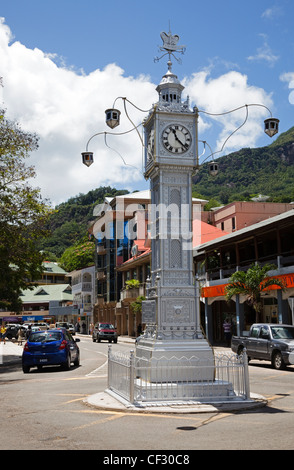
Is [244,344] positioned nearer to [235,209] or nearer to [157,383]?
[157,383]

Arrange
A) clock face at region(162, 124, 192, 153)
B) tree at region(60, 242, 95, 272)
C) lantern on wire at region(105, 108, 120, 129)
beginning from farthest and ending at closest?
tree at region(60, 242, 95, 272), lantern on wire at region(105, 108, 120, 129), clock face at region(162, 124, 192, 153)

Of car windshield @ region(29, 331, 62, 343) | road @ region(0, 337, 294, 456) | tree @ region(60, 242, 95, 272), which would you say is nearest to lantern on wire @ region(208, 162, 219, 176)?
road @ region(0, 337, 294, 456)

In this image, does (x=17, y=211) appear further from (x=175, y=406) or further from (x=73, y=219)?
(x=73, y=219)

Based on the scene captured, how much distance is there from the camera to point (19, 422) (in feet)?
29.3

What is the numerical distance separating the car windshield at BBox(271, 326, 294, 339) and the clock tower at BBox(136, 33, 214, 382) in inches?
396

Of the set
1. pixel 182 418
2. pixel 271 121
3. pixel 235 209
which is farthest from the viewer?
pixel 235 209

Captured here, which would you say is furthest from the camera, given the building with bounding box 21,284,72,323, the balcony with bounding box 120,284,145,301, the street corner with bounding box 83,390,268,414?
the building with bounding box 21,284,72,323

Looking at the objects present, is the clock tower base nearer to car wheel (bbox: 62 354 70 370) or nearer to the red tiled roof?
car wheel (bbox: 62 354 70 370)

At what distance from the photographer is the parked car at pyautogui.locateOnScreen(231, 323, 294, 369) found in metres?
19.7

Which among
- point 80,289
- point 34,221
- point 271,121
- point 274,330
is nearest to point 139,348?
point 271,121

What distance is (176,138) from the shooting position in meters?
12.6

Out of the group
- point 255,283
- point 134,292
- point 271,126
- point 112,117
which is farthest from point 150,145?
point 134,292

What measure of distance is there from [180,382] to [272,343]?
1067cm

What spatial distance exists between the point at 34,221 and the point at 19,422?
601 inches
